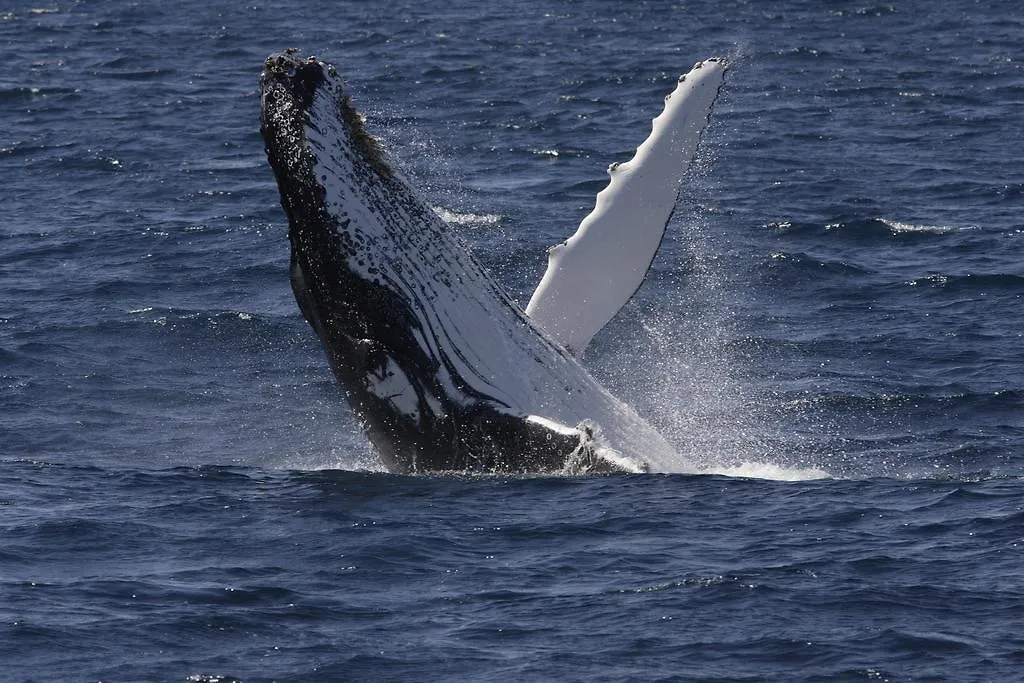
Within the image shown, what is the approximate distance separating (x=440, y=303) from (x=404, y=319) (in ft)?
1.19

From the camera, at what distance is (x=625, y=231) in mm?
16016

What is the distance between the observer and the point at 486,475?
14773 mm

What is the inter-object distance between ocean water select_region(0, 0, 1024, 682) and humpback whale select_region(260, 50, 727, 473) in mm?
446

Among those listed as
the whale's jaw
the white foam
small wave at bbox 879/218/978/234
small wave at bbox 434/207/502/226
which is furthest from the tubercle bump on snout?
small wave at bbox 879/218/978/234

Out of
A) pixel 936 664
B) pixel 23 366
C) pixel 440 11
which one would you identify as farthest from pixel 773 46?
pixel 936 664

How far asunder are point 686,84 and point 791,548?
4.85m

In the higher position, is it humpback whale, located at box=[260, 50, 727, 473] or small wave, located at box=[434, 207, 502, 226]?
humpback whale, located at box=[260, 50, 727, 473]

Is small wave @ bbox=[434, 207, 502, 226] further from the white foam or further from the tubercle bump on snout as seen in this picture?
the tubercle bump on snout

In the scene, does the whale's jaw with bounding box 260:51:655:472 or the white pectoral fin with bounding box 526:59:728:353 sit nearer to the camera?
the whale's jaw with bounding box 260:51:655:472

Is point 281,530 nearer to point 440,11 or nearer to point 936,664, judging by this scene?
point 936,664

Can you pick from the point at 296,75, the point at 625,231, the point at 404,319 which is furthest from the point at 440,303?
the point at 625,231

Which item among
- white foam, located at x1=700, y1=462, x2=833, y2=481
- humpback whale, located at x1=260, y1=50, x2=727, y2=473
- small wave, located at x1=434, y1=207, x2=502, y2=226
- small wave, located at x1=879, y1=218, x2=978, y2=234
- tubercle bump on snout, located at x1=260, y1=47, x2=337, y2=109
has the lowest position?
small wave, located at x1=879, y1=218, x2=978, y2=234

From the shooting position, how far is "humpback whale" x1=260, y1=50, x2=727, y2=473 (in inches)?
533

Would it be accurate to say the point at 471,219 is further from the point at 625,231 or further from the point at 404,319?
the point at 404,319
